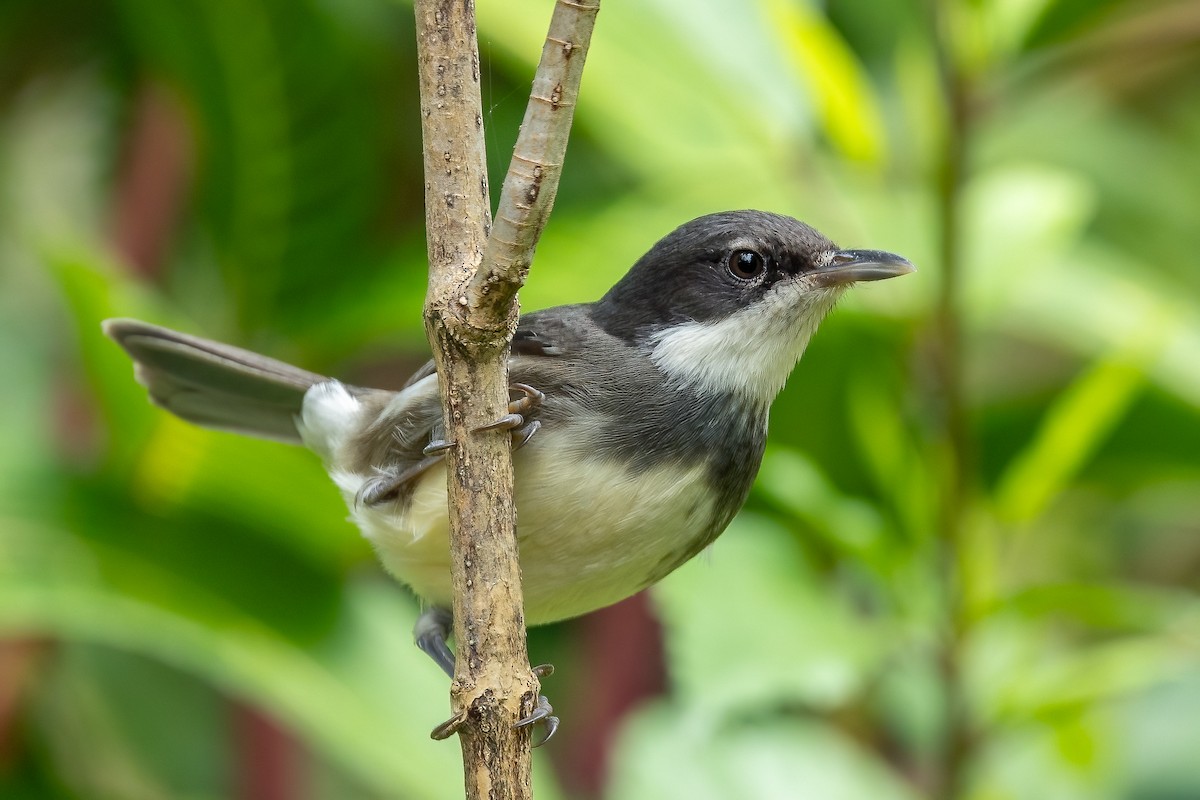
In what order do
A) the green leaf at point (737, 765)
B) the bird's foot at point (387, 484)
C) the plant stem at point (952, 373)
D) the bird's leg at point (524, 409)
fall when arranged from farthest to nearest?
the green leaf at point (737, 765) < the plant stem at point (952, 373) < the bird's foot at point (387, 484) < the bird's leg at point (524, 409)

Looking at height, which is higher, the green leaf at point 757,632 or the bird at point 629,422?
the bird at point 629,422

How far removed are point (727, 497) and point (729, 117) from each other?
1141 mm

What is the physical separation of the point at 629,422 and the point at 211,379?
1299 millimetres

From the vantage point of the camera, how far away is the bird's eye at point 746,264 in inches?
120

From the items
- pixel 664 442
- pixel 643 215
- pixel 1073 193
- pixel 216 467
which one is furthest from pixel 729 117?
pixel 216 467

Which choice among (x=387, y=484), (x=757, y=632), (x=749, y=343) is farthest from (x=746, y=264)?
(x=387, y=484)

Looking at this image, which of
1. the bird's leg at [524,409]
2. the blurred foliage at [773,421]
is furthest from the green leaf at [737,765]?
the bird's leg at [524,409]

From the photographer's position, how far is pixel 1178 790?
4156 mm

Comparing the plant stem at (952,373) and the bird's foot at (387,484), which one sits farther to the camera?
the plant stem at (952,373)

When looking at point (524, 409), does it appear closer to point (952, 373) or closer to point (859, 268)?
point (859, 268)

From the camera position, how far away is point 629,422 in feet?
9.20

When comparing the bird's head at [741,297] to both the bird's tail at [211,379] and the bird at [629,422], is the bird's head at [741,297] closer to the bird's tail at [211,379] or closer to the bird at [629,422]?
the bird at [629,422]

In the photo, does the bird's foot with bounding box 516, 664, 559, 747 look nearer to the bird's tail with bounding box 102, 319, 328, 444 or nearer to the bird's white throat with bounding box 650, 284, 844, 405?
the bird's white throat with bounding box 650, 284, 844, 405

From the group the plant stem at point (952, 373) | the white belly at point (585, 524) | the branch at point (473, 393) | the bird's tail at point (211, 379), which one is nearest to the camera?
the branch at point (473, 393)
